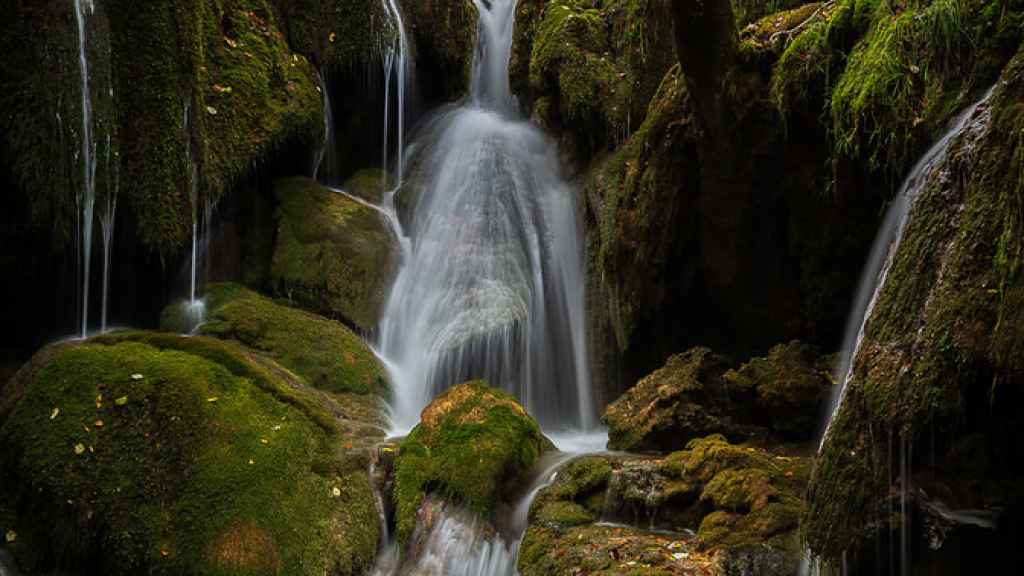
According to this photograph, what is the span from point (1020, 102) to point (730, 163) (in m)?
3.05

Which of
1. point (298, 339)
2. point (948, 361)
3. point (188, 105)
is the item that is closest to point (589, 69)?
point (188, 105)

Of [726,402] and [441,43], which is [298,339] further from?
[441,43]

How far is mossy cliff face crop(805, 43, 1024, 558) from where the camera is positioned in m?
3.08

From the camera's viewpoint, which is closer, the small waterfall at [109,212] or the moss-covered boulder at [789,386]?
the moss-covered boulder at [789,386]

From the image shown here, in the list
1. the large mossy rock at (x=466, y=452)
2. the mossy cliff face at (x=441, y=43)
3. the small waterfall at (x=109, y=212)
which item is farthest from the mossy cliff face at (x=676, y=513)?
the mossy cliff face at (x=441, y=43)

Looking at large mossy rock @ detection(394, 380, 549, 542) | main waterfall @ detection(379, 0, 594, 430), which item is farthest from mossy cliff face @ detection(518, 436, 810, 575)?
main waterfall @ detection(379, 0, 594, 430)

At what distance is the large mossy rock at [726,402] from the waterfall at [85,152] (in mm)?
5263

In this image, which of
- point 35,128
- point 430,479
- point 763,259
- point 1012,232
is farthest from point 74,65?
point 1012,232

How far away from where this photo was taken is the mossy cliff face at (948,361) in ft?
10.1

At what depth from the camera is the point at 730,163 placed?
620cm

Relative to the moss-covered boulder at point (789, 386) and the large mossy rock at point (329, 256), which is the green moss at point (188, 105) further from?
the moss-covered boulder at point (789, 386)

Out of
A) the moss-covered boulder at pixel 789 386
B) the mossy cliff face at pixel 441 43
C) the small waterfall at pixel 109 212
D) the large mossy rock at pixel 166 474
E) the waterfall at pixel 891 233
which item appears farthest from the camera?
the mossy cliff face at pixel 441 43

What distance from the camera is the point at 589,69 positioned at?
10609mm

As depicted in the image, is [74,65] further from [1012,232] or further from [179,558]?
[1012,232]
